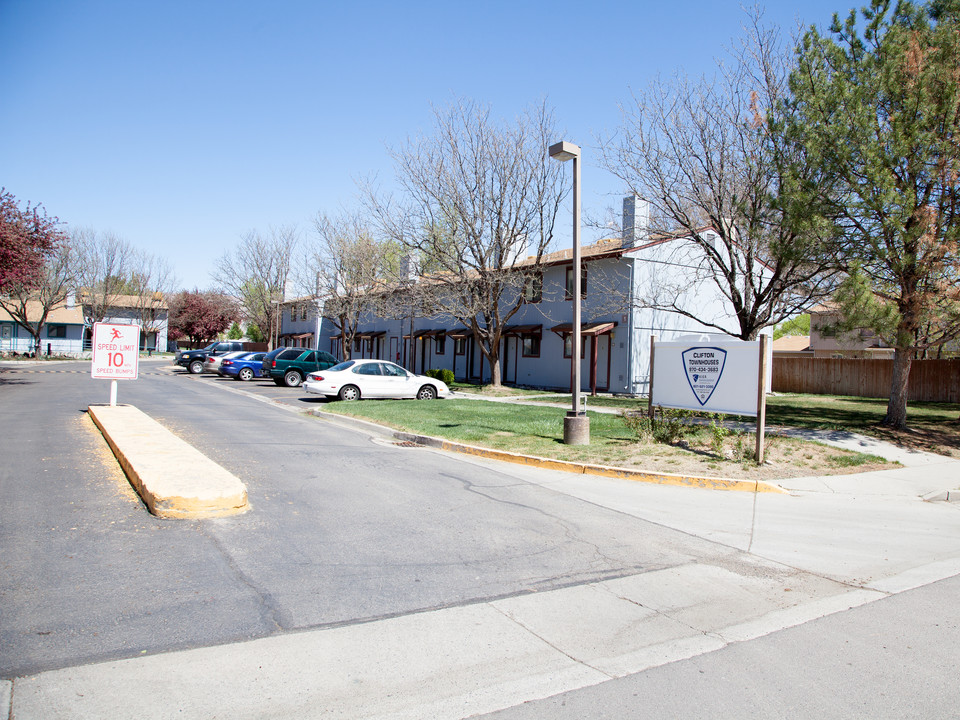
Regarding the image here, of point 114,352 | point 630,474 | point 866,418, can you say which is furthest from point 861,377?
point 114,352

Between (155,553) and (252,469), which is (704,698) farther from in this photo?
(252,469)

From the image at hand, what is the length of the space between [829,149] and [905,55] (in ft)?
7.88

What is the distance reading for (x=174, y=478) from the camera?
7.25 m

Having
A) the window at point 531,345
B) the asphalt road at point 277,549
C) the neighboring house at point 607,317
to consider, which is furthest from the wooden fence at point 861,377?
the asphalt road at point 277,549

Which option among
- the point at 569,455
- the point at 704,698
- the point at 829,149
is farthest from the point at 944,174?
the point at 704,698

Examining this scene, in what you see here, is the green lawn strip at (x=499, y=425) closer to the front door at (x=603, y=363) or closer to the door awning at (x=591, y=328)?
the door awning at (x=591, y=328)

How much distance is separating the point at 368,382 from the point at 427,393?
2194mm

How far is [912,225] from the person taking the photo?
1369 cm

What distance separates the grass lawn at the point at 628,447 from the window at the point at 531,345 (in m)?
13.2

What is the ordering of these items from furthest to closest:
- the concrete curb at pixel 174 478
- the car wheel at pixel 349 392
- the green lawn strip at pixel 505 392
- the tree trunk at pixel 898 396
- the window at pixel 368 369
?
1. the green lawn strip at pixel 505 392
2. the window at pixel 368 369
3. the car wheel at pixel 349 392
4. the tree trunk at pixel 898 396
5. the concrete curb at pixel 174 478

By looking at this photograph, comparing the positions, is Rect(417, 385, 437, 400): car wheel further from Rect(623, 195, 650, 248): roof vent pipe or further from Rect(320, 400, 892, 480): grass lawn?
Rect(623, 195, 650, 248): roof vent pipe

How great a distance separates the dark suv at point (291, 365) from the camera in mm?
28125

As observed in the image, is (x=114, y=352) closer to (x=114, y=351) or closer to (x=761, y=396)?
(x=114, y=351)

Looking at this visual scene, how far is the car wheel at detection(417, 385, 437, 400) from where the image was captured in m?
22.4
